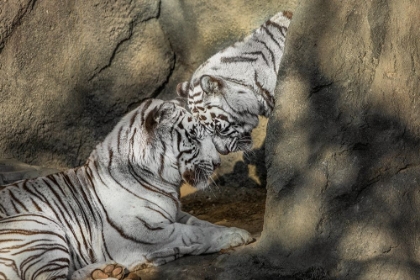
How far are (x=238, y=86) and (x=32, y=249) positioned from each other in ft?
6.77

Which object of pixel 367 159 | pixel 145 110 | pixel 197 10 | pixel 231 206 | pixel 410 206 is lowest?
pixel 231 206

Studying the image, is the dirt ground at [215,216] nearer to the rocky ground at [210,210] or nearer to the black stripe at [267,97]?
the rocky ground at [210,210]

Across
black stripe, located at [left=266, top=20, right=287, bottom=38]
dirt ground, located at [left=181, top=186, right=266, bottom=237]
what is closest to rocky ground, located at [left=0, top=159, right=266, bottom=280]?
dirt ground, located at [left=181, top=186, right=266, bottom=237]

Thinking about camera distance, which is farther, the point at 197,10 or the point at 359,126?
the point at 197,10

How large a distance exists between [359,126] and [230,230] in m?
1.05

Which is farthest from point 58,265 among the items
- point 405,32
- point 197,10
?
point 197,10

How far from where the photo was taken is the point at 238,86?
5562 millimetres

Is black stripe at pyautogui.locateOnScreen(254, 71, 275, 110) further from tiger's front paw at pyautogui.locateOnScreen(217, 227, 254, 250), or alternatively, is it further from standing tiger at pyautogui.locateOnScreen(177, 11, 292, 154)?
tiger's front paw at pyautogui.locateOnScreen(217, 227, 254, 250)

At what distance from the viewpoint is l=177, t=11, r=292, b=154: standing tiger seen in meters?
5.39

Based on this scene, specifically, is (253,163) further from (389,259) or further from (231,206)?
(389,259)

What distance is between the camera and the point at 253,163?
6121mm

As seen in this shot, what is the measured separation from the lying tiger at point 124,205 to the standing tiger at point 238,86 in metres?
0.66

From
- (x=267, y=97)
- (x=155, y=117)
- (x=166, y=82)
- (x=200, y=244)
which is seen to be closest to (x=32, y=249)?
(x=200, y=244)

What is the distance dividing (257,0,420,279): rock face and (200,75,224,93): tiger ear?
1.30 m
